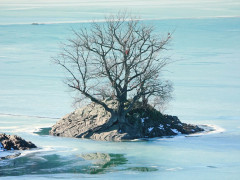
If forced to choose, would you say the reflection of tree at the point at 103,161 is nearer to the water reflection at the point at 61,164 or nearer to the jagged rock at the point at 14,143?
the water reflection at the point at 61,164

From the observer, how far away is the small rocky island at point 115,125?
26.4 m

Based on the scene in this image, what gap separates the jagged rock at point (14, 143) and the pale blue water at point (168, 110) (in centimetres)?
56

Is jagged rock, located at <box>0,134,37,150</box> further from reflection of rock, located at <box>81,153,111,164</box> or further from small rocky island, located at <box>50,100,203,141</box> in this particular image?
small rocky island, located at <box>50,100,203,141</box>

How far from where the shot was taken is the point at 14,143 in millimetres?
23812

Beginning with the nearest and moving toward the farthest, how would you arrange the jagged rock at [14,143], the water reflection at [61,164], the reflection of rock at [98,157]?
the water reflection at [61,164] < the reflection of rock at [98,157] < the jagged rock at [14,143]

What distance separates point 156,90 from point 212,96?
10.7 m

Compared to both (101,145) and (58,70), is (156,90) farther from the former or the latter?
(58,70)

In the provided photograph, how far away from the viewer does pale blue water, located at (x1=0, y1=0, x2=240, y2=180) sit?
21.0m

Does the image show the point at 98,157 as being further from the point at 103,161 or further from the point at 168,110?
the point at 168,110

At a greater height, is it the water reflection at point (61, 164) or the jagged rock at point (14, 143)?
the jagged rock at point (14, 143)

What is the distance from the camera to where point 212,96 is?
37250mm

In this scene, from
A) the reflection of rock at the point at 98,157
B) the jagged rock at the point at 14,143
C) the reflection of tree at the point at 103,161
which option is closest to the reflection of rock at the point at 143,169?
the reflection of tree at the point at 103,161

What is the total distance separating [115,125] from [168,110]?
779cm

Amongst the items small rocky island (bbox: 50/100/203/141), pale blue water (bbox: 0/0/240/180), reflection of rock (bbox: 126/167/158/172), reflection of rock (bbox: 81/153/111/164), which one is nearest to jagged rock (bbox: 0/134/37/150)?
pale blue water (bbox: 0/0/240/180)
